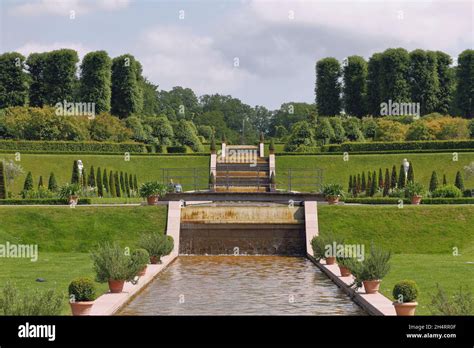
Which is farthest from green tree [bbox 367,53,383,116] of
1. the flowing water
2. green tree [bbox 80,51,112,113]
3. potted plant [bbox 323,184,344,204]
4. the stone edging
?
the stone edging

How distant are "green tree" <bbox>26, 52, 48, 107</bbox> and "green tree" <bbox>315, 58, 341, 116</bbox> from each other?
34.9 meters

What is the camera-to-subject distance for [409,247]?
33.6 metres

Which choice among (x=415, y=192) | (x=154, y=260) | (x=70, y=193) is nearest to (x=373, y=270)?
(x=154, y=260)

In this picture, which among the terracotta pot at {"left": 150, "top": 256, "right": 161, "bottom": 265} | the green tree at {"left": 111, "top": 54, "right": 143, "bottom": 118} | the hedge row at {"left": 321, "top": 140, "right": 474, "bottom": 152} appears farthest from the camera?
the green tree at {"left": 111, "top": 54, "right": 143, "bottom": 118}

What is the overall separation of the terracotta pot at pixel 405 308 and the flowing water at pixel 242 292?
6.39 ft

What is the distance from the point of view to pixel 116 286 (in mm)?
21031

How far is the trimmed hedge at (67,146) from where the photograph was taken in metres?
66.2

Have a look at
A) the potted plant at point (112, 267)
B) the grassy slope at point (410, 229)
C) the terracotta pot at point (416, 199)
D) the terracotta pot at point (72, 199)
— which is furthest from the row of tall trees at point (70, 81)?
the potted plant at point (112, 267)

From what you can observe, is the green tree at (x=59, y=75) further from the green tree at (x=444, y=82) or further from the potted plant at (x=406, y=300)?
the potted plant at (x=406, y=300)

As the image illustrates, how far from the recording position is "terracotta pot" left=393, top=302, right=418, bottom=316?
1723 cm

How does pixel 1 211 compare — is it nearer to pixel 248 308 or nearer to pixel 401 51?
pixel 248 308

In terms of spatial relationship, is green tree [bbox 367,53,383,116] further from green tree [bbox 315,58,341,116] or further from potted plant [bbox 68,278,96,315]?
potted plant [bbox 68,278,96,315]

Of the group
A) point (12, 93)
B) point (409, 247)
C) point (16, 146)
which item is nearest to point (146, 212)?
point (409, 247)

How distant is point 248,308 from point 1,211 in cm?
2050
